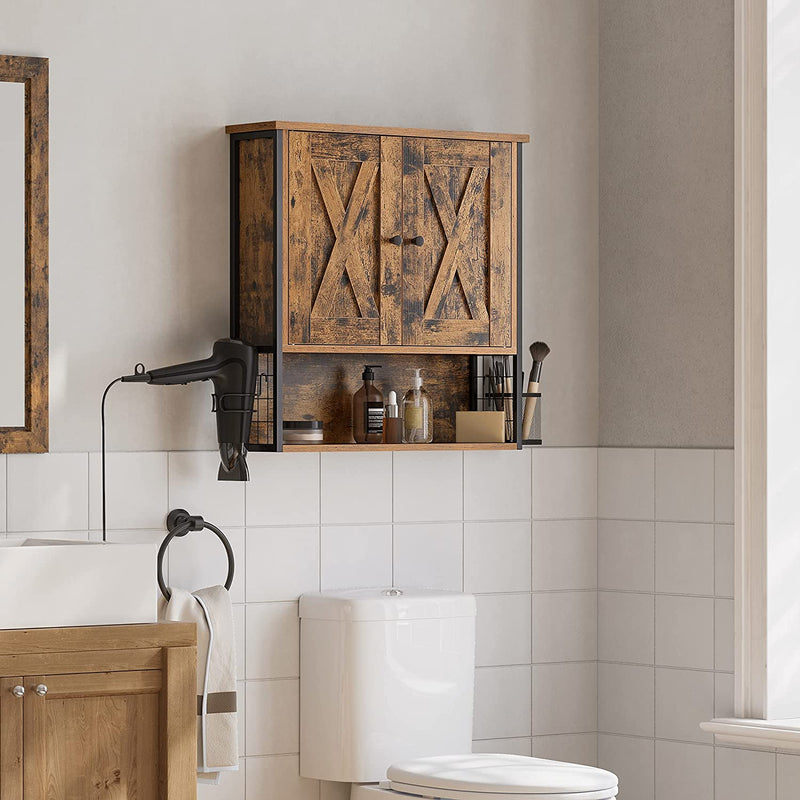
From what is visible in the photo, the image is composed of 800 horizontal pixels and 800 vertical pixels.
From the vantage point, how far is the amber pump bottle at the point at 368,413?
3.32 m

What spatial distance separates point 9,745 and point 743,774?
1.72 m

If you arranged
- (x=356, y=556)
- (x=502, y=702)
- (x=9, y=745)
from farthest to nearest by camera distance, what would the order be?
A: (x=502, y=702)
(x=356, y=556)
(x=9, y=745)

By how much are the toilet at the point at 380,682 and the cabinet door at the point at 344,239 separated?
0.64 m

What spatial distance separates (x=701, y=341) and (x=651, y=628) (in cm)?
76

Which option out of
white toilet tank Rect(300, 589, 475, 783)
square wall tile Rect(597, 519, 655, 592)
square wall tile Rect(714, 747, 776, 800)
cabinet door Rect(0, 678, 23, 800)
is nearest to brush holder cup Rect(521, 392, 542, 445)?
square wall tile Rect(597, 519, 655, 592)

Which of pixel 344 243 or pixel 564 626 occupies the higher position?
pixel 344 243

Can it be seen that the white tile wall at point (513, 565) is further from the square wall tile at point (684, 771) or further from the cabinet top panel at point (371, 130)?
the cabinet top panel at point (371, 130)

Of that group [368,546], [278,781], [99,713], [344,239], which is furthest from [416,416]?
[99,713]

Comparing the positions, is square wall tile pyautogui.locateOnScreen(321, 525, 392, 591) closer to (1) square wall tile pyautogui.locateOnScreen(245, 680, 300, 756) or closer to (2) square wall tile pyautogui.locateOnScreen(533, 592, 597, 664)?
(1) square wall tile pyautogui.locateOnScreen(245, 680, 300, 756)

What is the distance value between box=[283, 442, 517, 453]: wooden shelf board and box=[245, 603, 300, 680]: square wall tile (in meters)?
0.41

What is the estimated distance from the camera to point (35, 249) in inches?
123

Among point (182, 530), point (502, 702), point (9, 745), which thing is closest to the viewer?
point (9, 745)
